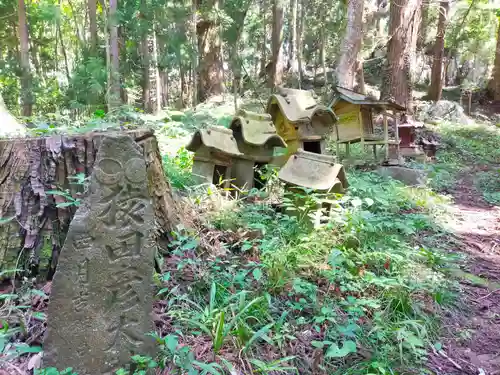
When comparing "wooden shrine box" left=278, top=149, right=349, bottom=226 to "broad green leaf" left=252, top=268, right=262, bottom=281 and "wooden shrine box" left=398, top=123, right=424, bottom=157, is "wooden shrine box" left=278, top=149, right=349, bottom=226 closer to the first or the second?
"broad green leaf" left=252, top=268, right=262, bottom=281

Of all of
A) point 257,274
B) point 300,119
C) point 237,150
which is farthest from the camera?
point 300,119

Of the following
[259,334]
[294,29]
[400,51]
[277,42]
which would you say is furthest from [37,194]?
[294,29]

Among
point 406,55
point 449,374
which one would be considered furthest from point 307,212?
point 406,55

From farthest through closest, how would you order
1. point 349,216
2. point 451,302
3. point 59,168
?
point 349,216, point 451,302, point 59,168

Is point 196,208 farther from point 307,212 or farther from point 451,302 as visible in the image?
point 451,302

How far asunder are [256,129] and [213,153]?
2.12 feet

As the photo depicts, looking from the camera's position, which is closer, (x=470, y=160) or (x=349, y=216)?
(x=349, y=216)

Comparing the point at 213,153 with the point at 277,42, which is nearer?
the point at 213,153

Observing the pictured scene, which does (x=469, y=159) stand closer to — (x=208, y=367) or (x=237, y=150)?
(x=237, y=150)

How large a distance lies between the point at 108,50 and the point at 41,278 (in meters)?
7.07

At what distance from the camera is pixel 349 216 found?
3.71 meters

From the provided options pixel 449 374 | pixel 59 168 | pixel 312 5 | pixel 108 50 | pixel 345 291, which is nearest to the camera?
pixel 449 374

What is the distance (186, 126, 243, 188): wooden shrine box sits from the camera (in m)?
4.43

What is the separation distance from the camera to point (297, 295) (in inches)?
115
